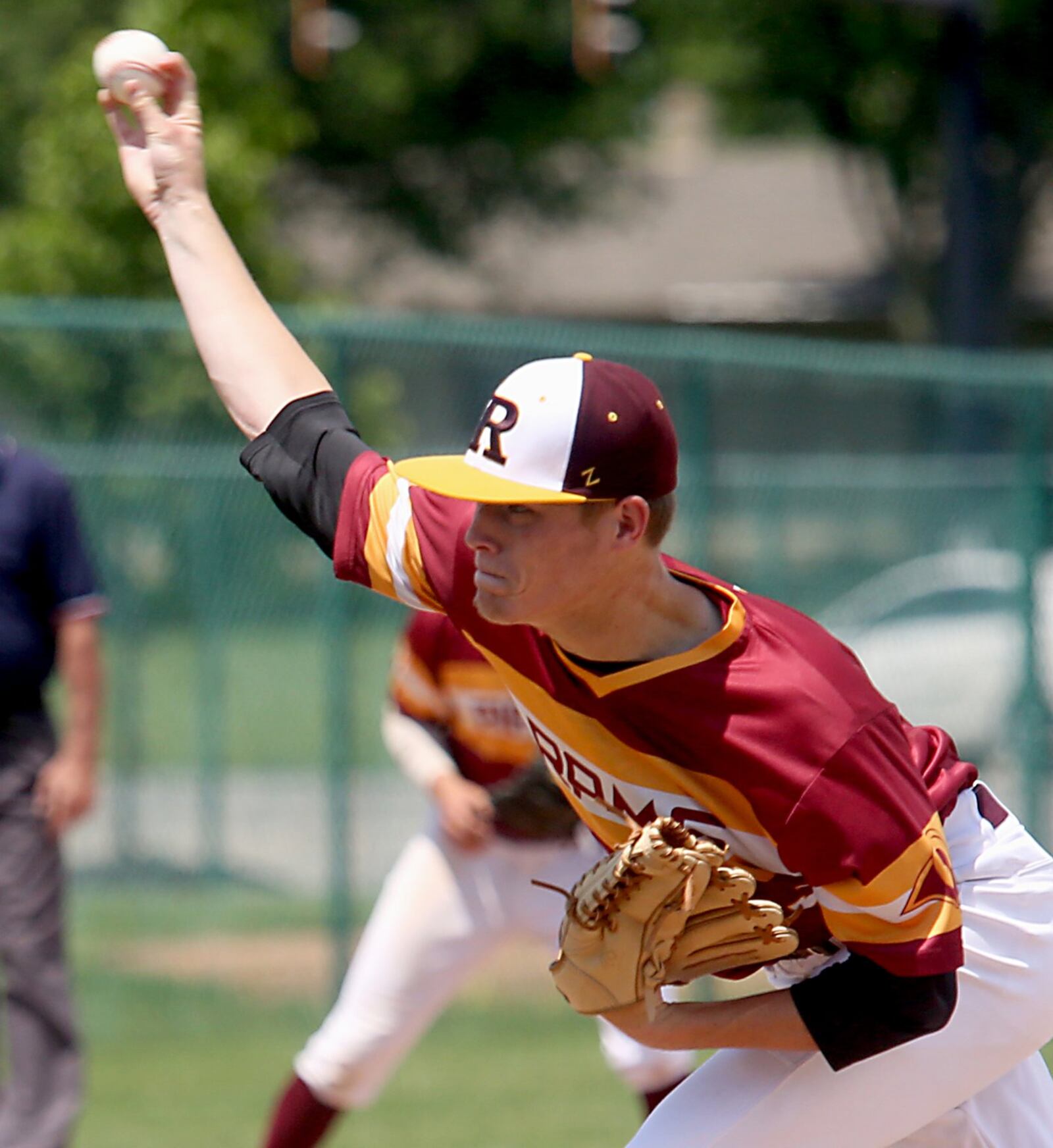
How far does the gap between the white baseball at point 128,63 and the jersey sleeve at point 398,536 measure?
27.7 inches

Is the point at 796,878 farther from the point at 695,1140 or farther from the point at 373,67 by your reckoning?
the point at 373,67

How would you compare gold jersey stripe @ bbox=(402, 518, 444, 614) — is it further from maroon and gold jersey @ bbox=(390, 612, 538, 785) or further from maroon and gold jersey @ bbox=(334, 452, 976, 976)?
maroon and gold jersey @ bbox=(390, 612, 538, 785)

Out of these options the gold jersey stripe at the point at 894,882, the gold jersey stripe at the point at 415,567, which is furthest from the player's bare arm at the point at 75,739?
the gold jersey stripe at the point at 894,882

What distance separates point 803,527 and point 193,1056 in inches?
122

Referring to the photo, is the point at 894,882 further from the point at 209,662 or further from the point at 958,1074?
the point at 209,662

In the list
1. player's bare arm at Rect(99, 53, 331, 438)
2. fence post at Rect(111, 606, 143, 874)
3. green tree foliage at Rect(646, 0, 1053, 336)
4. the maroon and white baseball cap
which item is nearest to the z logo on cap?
the maroon and white baseball cap

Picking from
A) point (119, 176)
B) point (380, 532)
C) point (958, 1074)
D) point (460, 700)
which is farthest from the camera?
point (119, 176)

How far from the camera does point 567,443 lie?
280 cm

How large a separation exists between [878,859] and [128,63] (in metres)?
1.70

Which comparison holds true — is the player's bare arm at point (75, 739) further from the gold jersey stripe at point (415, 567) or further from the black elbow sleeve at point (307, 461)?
the gold jersey stripe at point (415, 567)

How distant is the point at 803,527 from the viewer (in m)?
8.10

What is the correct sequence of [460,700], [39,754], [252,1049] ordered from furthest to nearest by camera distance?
[252,1049] < [39,754] < [460,700]

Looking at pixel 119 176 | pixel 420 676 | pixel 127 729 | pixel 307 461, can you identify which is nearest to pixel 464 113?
pixel 119 176

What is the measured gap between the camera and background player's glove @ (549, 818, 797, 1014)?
2.79 m
